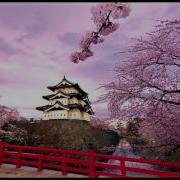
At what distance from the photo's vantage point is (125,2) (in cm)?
592

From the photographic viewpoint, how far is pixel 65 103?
57094 millimetres

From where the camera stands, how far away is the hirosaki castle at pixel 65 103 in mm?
55659

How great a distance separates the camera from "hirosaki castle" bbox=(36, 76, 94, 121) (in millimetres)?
55659

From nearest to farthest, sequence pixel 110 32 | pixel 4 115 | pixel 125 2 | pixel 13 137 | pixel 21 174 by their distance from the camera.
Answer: pixel 125 2
pixel 110 32
pixel 21 174
pixel 13 137
pixel 4 115

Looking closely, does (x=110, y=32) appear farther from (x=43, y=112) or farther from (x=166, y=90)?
(x=43, y=112)

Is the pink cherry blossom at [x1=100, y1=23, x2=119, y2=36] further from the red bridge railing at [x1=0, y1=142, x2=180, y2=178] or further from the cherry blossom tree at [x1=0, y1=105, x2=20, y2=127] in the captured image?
the cherry blossom tree at [x1=0, y1=105, x2=20, y2=127]

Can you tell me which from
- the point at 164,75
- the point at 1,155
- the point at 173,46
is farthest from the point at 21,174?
the point at 173,46

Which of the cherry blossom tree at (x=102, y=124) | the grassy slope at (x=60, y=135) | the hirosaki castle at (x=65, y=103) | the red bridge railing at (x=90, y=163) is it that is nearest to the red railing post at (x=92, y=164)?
the red bridge railing at (x=90, y=163)

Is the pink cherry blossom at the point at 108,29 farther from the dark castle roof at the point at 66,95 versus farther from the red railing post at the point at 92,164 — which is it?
the dark castle roof at the point at 66,95

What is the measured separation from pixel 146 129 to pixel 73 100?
142ft

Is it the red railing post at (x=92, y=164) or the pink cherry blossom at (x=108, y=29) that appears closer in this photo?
the pink cherry blossom at (x=108, y=29)

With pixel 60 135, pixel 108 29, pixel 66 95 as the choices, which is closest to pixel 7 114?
pixel 60 135

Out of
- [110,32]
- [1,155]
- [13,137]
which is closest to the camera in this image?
[110,32]

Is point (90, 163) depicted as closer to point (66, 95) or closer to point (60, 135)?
point (60, 135)
